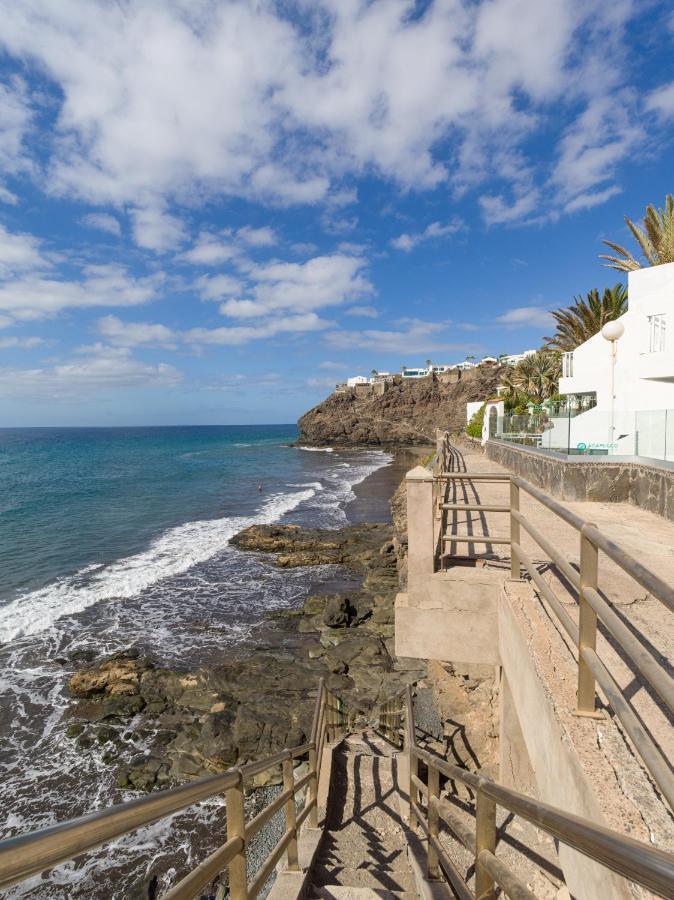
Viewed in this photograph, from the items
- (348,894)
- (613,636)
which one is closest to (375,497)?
(348,894)

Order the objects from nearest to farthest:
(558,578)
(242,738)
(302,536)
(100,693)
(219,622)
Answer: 1. (558,578)
2. (242,738)
3. (100,693)
4. (219,622)
5. (302,536)

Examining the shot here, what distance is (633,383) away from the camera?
1639 centimetres

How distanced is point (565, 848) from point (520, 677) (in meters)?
1.10

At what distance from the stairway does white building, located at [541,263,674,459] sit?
673 centimetres

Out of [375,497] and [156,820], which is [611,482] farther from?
[375,497]

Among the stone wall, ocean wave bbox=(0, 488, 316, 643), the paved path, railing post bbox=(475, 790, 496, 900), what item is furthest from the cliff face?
railing post bbox=(475, 790, 496, 900)

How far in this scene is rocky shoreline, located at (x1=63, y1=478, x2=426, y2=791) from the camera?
9.29 m

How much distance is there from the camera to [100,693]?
11.4m

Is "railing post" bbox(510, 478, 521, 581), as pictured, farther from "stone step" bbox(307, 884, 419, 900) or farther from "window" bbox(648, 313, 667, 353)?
"window" bbox(648, 313, 667, 353)

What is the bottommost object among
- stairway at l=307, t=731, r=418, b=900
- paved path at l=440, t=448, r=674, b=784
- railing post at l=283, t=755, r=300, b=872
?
stairway at l=307, t=731, r=418, b=900

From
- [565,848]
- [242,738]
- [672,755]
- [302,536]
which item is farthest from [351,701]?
[302,536]

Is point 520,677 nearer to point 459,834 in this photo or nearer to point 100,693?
point 459,834

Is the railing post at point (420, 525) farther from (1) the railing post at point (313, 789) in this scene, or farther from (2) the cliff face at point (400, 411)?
(2) the cliff face at point (400, 411)

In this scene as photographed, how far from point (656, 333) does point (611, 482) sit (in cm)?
941
